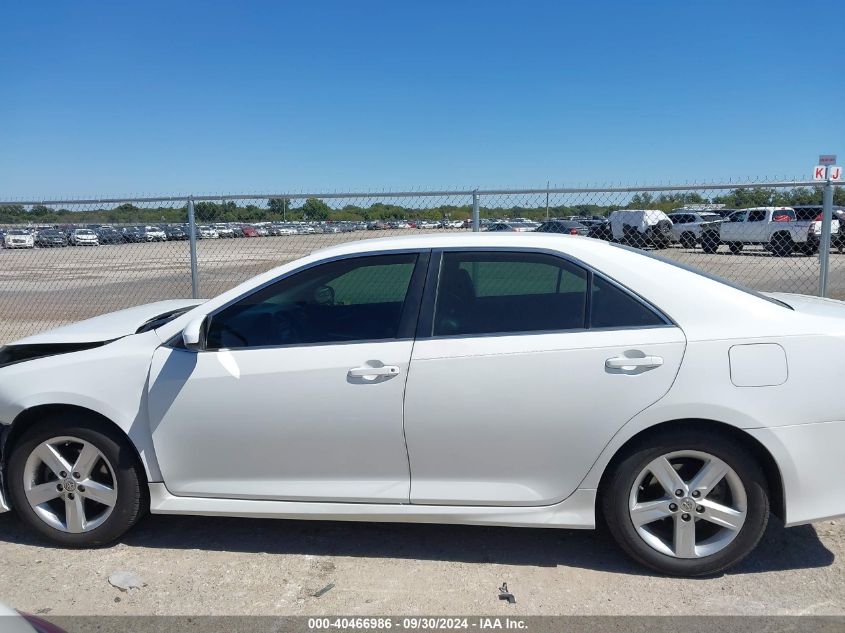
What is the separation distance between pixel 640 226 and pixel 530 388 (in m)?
4.64

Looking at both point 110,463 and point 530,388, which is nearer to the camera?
point 530,388

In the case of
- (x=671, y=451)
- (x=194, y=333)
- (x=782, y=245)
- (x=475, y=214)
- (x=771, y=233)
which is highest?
(x=475, y=214)

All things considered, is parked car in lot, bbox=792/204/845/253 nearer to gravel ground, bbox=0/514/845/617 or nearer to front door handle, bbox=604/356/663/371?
gravel ground, bbox=0/514/845/617

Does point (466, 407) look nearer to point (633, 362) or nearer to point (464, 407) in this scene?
point (464, 407)

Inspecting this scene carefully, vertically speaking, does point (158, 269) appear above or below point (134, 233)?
below

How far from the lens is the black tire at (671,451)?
3.10 meters

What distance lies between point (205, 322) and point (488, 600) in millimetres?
1858

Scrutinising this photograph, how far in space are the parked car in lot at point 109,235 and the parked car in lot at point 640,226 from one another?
5750mm

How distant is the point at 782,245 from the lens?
773 centimetres

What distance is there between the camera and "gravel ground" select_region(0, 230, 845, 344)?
7.83 metres

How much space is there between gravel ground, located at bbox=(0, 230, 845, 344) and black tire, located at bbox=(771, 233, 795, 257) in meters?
0.08

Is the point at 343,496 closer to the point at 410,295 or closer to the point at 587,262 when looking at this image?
the point at 410,295

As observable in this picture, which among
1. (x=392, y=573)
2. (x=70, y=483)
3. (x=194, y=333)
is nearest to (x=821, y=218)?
(x=392, y=573)

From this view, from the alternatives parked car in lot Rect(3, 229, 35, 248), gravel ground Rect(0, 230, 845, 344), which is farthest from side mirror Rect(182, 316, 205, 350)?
parked car in lot Rect(3, 229, 35, 248)
